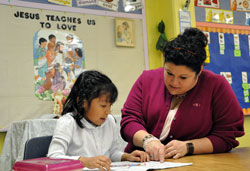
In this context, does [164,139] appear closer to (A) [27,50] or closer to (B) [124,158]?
(B) [124,158]

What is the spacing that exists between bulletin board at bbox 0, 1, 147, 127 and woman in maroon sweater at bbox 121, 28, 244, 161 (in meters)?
1.69

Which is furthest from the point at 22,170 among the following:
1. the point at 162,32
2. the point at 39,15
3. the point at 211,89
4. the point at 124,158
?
the point at 162,32

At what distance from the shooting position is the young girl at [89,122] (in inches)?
51.2

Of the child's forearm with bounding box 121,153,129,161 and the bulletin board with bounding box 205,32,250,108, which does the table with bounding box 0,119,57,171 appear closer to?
the child's forearm with bounding box 121,153,129,161

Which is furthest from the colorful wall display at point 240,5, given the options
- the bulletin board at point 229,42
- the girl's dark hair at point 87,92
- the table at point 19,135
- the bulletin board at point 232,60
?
the girl's dark hair at point 87,92

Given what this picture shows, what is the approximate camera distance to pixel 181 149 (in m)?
1.18

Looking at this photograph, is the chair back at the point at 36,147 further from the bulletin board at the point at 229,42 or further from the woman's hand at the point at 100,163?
the bulletin board at the point at 229,42

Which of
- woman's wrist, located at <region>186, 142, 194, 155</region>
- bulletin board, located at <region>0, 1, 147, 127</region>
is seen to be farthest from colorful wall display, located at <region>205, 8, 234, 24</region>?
woman's wrist, located at <region>186, 142, 194, 155</region>

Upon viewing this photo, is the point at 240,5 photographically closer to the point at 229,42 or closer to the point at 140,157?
the point at 229,42

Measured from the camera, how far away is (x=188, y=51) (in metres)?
1.25

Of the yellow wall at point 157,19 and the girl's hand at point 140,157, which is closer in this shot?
the girl's hand at point 140,157

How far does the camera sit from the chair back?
117 cm

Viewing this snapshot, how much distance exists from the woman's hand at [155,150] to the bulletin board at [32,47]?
1.90 metres

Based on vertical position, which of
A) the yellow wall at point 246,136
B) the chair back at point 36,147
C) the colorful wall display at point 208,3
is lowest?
the yellow wall at point 246,136
